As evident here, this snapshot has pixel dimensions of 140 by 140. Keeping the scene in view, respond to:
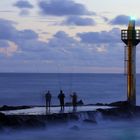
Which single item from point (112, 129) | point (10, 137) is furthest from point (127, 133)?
point (10, 137)

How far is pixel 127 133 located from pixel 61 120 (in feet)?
16.5

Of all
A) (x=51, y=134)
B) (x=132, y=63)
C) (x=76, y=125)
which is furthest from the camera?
(x=132, y=63)

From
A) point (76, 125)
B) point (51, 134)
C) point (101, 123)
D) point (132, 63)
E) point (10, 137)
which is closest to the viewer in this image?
point (10, 137)

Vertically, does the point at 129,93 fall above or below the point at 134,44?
below

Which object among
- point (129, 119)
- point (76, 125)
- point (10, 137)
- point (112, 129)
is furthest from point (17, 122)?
point (129, 119)

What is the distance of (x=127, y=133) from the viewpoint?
127ft

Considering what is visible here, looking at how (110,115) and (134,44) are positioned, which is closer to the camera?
(110,115)

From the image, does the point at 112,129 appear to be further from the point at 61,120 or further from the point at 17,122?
the point at 17,122

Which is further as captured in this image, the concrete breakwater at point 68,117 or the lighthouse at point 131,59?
the lighthouse at point 131,59

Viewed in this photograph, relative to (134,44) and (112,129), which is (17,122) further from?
(134,44)

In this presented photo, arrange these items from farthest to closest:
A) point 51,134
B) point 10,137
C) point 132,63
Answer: point 132,63, point 51,134, point 10,137

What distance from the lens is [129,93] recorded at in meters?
43.9

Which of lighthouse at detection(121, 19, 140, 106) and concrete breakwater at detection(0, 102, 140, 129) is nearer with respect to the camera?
concrete breakwater at detection(0, 102, 140, 129)

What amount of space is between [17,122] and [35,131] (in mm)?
1379
